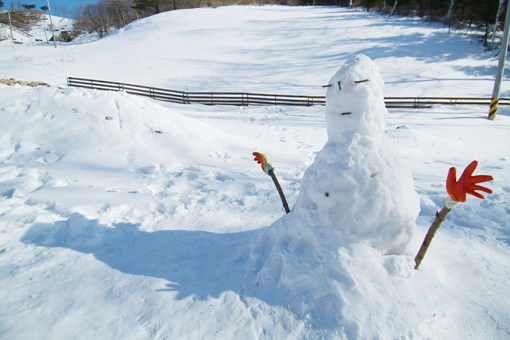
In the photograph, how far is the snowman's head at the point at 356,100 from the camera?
2.50 metres

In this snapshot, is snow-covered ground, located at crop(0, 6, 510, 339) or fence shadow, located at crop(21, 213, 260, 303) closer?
snow-covered ground, located at crop(0, 6, 510, 339)

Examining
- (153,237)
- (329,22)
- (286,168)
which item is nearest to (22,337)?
(153,237)

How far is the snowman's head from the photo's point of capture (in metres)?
2.50

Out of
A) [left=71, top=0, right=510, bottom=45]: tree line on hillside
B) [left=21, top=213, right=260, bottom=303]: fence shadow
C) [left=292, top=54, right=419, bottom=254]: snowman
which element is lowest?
[left=21, top=213, right=260, bottom=303]: fence shadow

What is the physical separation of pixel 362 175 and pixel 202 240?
245cm

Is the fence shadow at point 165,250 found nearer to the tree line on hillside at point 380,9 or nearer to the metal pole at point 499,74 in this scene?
the metal pole at point 499,74

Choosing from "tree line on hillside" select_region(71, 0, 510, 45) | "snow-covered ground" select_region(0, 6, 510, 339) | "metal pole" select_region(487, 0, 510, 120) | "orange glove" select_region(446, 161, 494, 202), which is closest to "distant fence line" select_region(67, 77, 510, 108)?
"metal pole" select_region(487, 0, 510, 120)

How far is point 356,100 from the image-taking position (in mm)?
2506

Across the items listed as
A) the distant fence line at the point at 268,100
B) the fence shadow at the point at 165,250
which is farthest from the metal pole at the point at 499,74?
the fence shadow at the point at 165,250

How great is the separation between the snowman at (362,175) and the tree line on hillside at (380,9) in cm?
2243

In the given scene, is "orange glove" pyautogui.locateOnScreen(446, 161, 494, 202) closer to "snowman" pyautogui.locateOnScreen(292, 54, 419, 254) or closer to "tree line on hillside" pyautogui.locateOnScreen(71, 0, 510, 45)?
"snowman" pyautogui.locateOnScreen(292, 54, 419, 254)

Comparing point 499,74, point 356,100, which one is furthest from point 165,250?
point 499,74

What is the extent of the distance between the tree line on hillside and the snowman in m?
22.4

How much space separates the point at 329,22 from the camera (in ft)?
109
